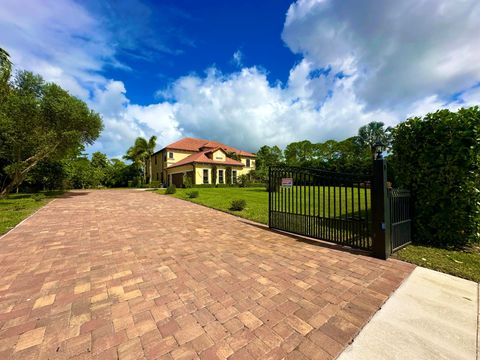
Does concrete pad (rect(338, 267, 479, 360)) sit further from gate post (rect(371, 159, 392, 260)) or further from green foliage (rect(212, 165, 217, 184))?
green foliage (rect(212, 165, 217, 184))

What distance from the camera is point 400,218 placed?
189 inches

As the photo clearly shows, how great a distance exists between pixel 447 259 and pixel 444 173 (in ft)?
6.14

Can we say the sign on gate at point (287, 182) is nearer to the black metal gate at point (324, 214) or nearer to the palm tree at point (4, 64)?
the black metal gate at point (324, 214)

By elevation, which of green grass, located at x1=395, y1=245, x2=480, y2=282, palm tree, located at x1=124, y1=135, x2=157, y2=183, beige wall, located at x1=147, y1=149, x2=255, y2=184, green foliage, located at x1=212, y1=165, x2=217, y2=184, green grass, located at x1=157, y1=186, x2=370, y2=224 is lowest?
green grass, located at x1=395, y1=245, x2=480, y2=282

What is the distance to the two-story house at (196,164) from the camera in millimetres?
27969

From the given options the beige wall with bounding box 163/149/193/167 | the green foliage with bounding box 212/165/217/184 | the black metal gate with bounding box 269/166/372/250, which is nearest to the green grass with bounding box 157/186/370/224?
the black metal gate with bounding box 269/166/372/250

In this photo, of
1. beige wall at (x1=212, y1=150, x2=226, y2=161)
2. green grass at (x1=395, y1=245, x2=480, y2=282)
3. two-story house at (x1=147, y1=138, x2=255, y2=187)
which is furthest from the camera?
beige wall at (x1=212, y1=150, x2=226, y2=161)

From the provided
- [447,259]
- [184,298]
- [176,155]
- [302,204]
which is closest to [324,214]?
[447,259]

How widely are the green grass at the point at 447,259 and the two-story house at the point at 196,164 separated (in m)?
24.4

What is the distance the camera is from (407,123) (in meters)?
5.42

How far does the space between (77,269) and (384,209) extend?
18.5ft

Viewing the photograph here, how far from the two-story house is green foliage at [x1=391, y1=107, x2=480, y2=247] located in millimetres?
23903

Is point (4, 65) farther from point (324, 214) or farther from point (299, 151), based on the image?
point (299, 151)

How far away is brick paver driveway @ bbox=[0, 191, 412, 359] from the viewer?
2012 mm
